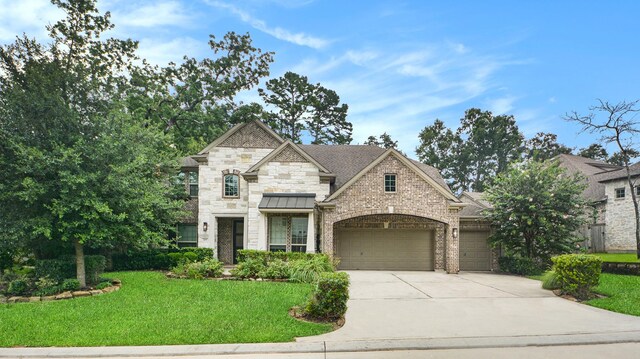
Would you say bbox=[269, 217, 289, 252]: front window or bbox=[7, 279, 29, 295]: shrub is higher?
bbox=[269, 217, 289, 252]: front window

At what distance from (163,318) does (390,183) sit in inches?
464

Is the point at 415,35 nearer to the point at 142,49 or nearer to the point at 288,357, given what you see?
the point at 288,357

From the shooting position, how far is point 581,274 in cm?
1051

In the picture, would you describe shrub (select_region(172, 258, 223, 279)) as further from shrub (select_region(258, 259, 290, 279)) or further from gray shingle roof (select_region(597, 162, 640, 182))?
gray shingle roof (select_region(597, 162, 640, 182))

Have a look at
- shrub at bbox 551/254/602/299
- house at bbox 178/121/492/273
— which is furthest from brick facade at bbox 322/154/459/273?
shrub at bbox 551/254/602/299

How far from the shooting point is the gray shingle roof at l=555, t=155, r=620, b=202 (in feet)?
87.9

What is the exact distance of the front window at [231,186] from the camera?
1916 centimetres

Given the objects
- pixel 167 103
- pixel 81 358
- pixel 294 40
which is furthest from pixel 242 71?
pixel 81 358

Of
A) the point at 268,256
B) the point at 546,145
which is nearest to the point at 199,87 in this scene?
the point at 268,256

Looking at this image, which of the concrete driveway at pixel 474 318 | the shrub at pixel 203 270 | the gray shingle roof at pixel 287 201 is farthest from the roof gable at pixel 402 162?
the shrub at pixel 203 270

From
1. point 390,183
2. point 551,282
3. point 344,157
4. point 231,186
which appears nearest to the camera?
point 551,282

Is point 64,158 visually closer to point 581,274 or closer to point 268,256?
point 268,256

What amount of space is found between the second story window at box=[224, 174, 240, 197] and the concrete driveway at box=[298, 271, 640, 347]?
8927 millimetres

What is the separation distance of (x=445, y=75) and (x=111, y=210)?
45.5 ft
